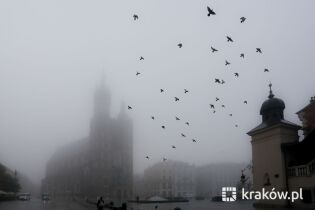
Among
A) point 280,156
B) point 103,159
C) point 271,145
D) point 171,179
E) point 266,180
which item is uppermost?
point 103,159

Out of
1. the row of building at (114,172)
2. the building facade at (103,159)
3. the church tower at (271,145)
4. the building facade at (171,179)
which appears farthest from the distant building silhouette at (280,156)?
the building facade at (171,179)

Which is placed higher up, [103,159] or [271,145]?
[103,159]

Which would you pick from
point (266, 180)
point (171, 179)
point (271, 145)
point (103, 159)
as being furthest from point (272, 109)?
point (171, 179)

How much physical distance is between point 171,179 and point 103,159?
29159 millimetres

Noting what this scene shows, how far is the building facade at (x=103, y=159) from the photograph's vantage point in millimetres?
148125

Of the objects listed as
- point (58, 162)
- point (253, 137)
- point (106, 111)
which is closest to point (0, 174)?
point (106, 111)

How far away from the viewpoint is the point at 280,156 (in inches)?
1939

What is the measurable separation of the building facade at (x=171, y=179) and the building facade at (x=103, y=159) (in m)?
10.4

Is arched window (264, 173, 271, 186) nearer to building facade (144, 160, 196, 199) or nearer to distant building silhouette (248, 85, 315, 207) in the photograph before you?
distant building silhouette (248, 85, 315, 207)

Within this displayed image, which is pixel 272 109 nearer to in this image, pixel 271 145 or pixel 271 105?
pixel 271 105

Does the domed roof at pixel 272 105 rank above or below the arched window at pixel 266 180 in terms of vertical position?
above

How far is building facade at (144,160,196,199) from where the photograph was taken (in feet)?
517

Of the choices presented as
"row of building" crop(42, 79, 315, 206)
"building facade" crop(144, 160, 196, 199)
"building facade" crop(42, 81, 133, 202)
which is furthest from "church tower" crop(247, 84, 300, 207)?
"building facade" crop(144, 160, 196, 199)

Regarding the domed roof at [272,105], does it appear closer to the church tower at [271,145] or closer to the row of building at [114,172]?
the church tower at [271,145]
